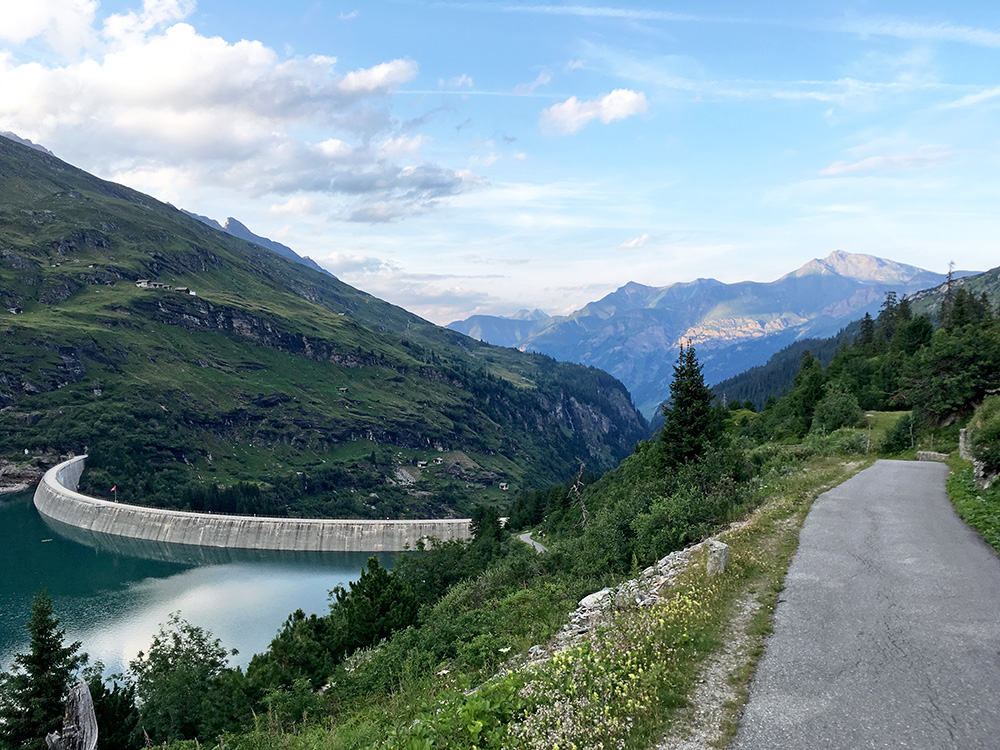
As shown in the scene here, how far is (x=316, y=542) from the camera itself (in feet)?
484

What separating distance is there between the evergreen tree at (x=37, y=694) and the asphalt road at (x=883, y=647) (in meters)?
Result: 40.2

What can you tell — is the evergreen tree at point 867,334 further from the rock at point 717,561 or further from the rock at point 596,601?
the rock at point 596,601

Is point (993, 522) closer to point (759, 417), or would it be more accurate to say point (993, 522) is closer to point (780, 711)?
point (780, 711)

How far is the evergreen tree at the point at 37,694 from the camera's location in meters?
32.2

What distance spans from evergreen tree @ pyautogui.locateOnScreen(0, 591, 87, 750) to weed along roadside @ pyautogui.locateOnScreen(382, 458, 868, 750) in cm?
3432

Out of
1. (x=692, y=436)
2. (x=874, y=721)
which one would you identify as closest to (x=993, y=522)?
(x=874, y=721)

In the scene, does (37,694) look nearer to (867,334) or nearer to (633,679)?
(633,679)

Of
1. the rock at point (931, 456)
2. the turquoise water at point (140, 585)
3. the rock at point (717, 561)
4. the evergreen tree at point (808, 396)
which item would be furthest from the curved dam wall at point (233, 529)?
the rock at point (717, 561)

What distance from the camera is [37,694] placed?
32.9 m

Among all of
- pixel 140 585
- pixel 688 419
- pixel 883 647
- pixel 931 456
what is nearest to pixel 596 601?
pixel 883 647

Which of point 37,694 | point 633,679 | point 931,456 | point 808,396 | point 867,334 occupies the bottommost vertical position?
point 37,694

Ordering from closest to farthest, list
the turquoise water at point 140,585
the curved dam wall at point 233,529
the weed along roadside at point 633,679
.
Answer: the weed along roadside at point 633,679 → the turquoise water at point 140,585 → the curved dam wall at point 233,529

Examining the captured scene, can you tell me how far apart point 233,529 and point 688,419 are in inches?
5560

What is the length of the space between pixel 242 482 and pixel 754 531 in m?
197
